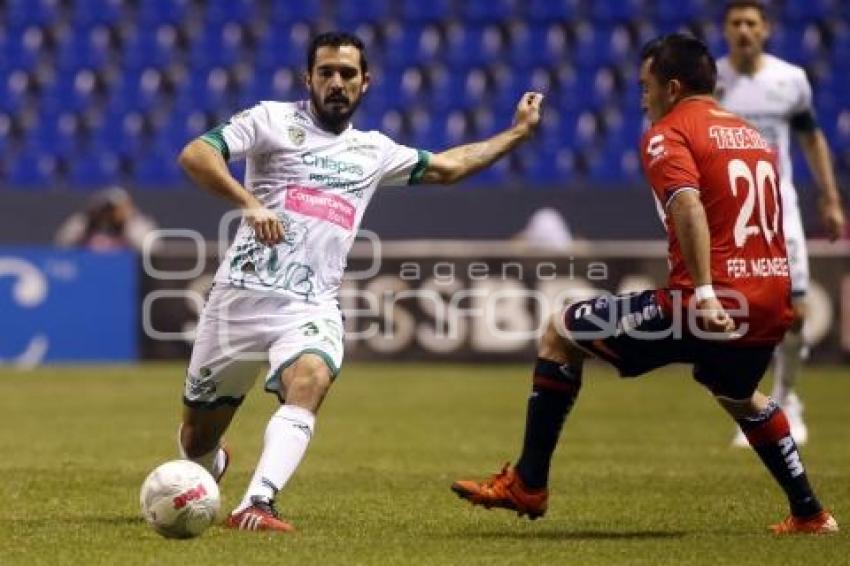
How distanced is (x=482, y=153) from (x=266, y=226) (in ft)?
4.64

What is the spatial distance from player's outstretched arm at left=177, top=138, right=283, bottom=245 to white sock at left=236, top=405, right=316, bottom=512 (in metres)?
0.70

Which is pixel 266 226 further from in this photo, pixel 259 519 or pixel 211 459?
pixel 211 459

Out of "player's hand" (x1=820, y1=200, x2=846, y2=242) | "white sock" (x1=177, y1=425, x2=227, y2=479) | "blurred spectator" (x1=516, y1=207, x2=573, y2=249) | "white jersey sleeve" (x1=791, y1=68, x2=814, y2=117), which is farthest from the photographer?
"blurred spectator" (x1=516, y1=207, x2=573, y2=249)

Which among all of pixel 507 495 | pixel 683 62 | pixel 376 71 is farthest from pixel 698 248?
pixel 376 71

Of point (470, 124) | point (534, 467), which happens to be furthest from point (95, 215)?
point (534, 467)

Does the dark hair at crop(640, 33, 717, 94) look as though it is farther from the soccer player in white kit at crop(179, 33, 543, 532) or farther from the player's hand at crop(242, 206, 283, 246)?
the player's hand at crop(242, 206, 283, 246)

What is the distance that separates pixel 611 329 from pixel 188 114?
15.9 m

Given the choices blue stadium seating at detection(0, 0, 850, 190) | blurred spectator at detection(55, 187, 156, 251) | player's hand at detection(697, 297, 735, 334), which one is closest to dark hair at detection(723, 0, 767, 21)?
player's hand at detection(697, 297, 735, 334)

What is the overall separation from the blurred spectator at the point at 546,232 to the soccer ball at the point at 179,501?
12098 millimetres

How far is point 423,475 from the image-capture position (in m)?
10.0

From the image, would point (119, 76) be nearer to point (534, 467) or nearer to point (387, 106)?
point (387, 106)

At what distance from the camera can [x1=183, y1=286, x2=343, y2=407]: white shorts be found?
7695 mm

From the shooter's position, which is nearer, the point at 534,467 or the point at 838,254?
the point at 534,467

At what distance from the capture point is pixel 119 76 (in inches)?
906
